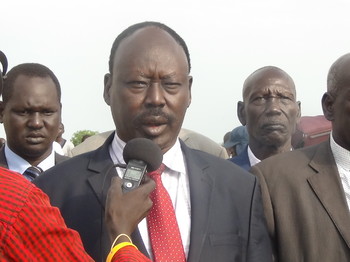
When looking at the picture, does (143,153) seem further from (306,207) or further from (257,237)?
(306,207)

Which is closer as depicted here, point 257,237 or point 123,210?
point 123,210

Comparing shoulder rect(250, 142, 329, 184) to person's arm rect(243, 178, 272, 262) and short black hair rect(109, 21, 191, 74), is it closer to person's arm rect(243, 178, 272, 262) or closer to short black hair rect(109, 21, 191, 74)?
person's arm rect(243, 178, 272, 262)

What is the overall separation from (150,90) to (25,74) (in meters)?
2.07

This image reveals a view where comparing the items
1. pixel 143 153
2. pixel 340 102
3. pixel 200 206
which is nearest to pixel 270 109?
pixel 340 102

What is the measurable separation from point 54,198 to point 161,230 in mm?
502

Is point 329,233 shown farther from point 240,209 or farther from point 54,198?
point 54,198

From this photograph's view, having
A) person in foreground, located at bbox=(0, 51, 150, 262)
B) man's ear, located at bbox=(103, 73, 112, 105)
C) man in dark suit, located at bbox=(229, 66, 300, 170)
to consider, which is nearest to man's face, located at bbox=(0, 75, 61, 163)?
man's ear, located at bbox=(103, 73, 112, 105)

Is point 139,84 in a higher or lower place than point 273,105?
higher

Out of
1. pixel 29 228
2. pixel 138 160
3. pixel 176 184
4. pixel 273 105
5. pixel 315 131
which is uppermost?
pixel 29 228

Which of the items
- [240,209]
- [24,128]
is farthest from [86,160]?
[24,128]

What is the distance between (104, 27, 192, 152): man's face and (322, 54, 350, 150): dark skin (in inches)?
36.0

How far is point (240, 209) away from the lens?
3.03 metres

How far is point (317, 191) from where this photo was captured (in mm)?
3430

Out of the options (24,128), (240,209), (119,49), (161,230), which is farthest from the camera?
(24,128)
